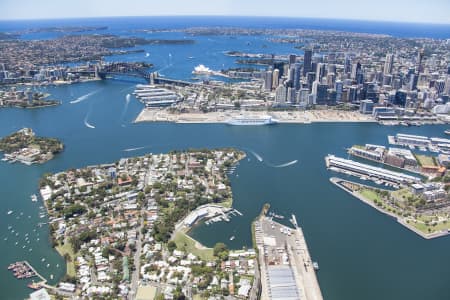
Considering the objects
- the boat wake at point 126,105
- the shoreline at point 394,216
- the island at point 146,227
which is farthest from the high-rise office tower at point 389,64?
the boat wake at point 126,105

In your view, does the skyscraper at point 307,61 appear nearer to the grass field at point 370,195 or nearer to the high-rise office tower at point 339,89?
the high-rise office tower at point 339,89

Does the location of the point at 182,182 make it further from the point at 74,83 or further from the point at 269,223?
the point at 74,83

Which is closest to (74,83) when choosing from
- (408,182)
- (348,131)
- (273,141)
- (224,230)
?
(273,141)

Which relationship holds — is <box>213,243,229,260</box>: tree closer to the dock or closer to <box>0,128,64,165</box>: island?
the dock

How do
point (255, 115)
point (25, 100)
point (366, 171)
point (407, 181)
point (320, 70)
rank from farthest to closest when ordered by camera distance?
point (320, 70) < point (25, 100) < point (255, 115) < point (366, 171) < point (407, 181)

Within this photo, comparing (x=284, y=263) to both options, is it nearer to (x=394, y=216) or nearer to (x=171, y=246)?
(x=171, y=246)

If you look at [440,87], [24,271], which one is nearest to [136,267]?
[24,271]
